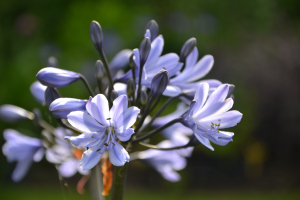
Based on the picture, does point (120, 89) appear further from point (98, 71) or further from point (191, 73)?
point (191, 73)

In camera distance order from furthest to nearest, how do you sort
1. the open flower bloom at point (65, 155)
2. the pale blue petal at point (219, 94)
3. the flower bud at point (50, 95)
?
the open flower bloom at point (65, 155), the flower bud at point (50, 95), the pale blue petal at point (219, 94)

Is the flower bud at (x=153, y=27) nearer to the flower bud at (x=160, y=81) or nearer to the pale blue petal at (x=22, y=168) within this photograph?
the flower bud at (x=160, y=81)

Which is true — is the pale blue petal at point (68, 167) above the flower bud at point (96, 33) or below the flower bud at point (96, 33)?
below

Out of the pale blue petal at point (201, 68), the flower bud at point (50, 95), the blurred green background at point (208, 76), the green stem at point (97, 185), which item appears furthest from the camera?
the blurred green background at point (208, 76)

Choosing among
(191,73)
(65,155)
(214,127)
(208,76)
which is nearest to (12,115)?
(65,155)

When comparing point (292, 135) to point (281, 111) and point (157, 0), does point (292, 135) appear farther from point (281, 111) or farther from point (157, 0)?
point (157, 0)

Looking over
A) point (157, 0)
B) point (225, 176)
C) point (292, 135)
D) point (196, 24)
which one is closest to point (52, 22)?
point (157, 0)

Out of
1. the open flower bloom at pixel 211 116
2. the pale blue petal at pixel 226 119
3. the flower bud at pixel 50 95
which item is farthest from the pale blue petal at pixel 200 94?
the flower bud at pixel 50 95

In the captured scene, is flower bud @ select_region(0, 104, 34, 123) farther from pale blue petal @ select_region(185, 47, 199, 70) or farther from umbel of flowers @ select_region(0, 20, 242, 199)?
pale blue petal @ select_region(185, 47, 199, 70)
